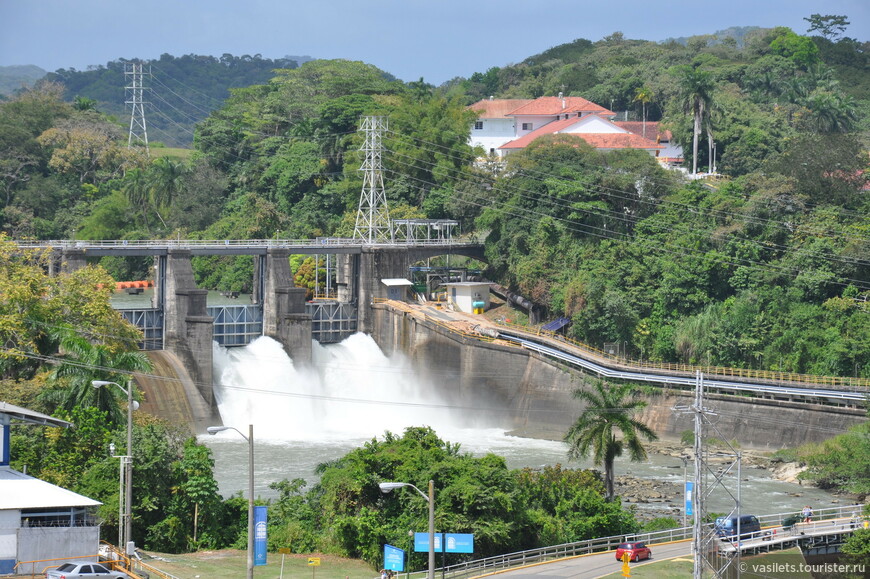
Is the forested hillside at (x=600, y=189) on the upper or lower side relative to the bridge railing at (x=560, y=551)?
upper

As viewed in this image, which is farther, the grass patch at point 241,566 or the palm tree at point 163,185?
the palm tree at point 163,185

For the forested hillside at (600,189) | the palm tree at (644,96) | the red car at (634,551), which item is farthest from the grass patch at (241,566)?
the palm tree at (644,96)

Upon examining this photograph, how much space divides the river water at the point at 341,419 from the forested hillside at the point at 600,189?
1161 centimetres

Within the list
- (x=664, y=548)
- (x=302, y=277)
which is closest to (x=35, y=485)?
(x=664, y=548)

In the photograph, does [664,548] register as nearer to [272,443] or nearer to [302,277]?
[272,443]

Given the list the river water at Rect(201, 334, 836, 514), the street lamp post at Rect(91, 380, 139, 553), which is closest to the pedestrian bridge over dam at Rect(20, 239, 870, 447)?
the river water at Rect(201, 334, 836, 514)

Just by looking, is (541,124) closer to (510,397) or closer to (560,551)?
(510,397)

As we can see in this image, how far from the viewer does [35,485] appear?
3562cm

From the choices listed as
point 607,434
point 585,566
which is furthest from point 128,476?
point 607,434

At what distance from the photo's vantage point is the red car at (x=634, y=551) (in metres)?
40.5

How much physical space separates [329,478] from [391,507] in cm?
328

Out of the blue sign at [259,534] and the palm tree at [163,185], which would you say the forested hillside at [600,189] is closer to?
the palm tree at [163,185]

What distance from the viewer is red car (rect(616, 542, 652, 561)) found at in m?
40.5

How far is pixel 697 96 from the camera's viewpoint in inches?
3895
